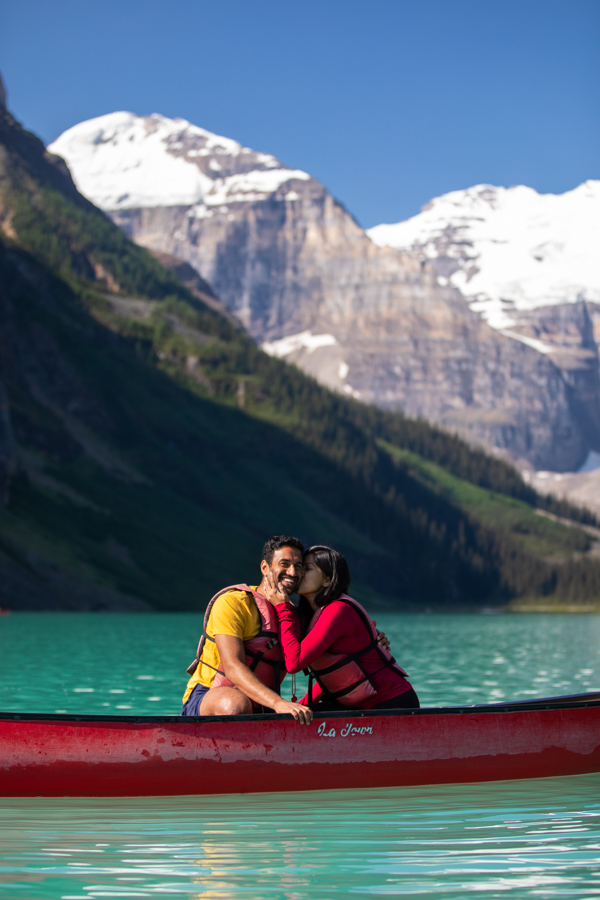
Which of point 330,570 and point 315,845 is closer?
point 315,845

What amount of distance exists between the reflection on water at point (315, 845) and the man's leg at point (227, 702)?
5.02 feet

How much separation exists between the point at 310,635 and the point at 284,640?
1.38 ft

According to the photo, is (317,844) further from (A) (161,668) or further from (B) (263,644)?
(A) (161,668)

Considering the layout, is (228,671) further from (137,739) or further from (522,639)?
(522,639)

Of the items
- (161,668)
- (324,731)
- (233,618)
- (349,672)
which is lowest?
(161,668)

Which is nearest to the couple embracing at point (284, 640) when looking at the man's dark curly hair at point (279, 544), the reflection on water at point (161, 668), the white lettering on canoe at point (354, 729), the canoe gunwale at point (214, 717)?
the man's dark curly hair at point (279, 544)

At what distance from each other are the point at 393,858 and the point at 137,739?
4.97 m

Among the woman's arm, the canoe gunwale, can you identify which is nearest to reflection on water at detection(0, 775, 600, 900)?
the canoe gunwale

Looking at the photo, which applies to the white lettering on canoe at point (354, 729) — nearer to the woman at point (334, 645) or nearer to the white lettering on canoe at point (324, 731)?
the white lettering on canoe at point (324, 731)

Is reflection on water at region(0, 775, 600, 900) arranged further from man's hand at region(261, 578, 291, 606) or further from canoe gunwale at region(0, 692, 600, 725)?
man's hand at region(261, 578, 291, 606)

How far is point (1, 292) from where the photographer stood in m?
182

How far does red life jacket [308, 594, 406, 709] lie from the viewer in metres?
16.3

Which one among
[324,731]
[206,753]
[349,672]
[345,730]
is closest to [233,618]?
[349,672]

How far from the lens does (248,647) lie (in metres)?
15.8
